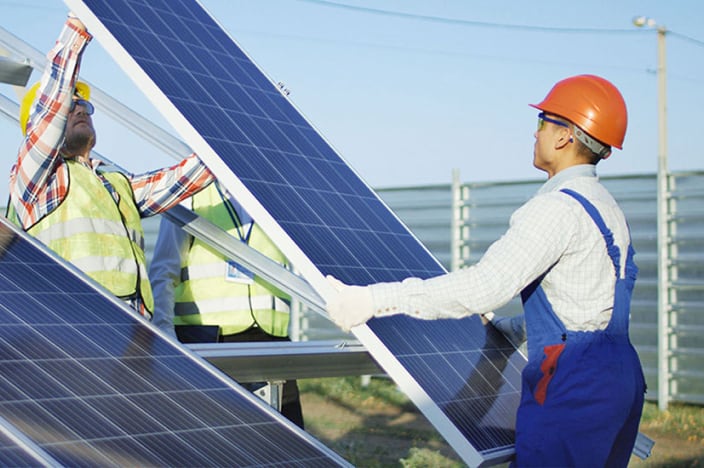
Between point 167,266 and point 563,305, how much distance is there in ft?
9.04

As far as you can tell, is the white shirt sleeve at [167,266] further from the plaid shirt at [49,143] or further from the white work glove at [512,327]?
the white work glove at [512,327]

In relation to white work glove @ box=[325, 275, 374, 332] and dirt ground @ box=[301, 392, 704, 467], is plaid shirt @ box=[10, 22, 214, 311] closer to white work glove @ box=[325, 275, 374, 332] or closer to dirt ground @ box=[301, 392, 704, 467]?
white work glove @ box=[325, 275, 374, 332]

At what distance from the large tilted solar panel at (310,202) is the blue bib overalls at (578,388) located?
0.19m

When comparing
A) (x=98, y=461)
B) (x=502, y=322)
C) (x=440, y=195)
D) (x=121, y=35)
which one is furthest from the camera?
(x=440, y=195)

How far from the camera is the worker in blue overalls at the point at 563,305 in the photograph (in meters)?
3.38

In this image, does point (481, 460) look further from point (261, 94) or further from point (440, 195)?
point (440, 195)

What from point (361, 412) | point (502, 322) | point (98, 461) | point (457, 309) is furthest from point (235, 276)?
point (361, 412)

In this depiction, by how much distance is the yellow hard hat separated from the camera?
4.98m

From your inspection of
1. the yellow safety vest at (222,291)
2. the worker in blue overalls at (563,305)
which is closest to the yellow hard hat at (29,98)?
the yellow safety vest at (222,291)

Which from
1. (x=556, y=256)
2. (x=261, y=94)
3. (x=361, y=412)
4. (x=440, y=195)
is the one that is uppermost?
(x=440, y=195)

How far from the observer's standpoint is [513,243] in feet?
11.1

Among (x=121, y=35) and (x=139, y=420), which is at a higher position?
(x=121, y=35)

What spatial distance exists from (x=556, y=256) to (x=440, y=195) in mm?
10990

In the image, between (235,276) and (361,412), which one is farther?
(361,412)
